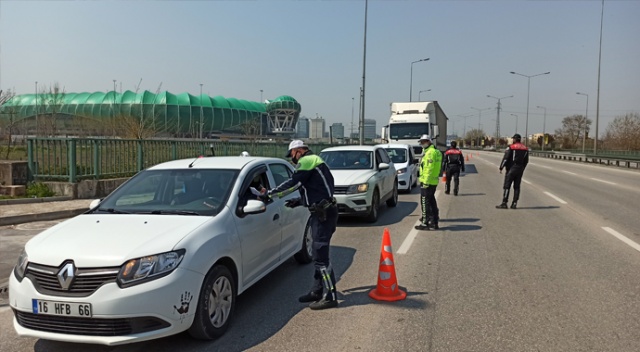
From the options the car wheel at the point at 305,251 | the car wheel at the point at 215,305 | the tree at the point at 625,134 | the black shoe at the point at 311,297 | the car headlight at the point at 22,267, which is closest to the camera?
the car headlight at the point at 22,267

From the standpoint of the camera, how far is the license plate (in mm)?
A: 3360

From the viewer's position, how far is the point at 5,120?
20.9 metres

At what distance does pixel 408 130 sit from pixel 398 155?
21.6ft

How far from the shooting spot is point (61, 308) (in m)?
3.40

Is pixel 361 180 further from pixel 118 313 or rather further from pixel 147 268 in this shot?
pixel 118 313

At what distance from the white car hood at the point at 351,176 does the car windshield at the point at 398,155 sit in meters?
6.21

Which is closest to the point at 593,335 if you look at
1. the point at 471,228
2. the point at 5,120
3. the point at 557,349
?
the point at 557,349

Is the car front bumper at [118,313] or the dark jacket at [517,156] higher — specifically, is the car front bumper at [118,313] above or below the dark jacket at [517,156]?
below

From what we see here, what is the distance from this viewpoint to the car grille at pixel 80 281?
340 centimetres

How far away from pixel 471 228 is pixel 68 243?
7539 millimetres

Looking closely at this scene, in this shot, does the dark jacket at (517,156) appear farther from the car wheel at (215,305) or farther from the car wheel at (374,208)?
the car wheel at (215,305)

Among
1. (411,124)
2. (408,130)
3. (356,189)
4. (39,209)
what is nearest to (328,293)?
(356,189)

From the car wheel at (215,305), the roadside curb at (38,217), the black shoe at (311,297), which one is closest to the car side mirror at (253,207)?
the car wheel at (215,305)

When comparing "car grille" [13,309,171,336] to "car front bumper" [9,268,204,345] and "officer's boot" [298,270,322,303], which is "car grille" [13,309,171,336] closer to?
"car front bumper" [9,268,204,345]
